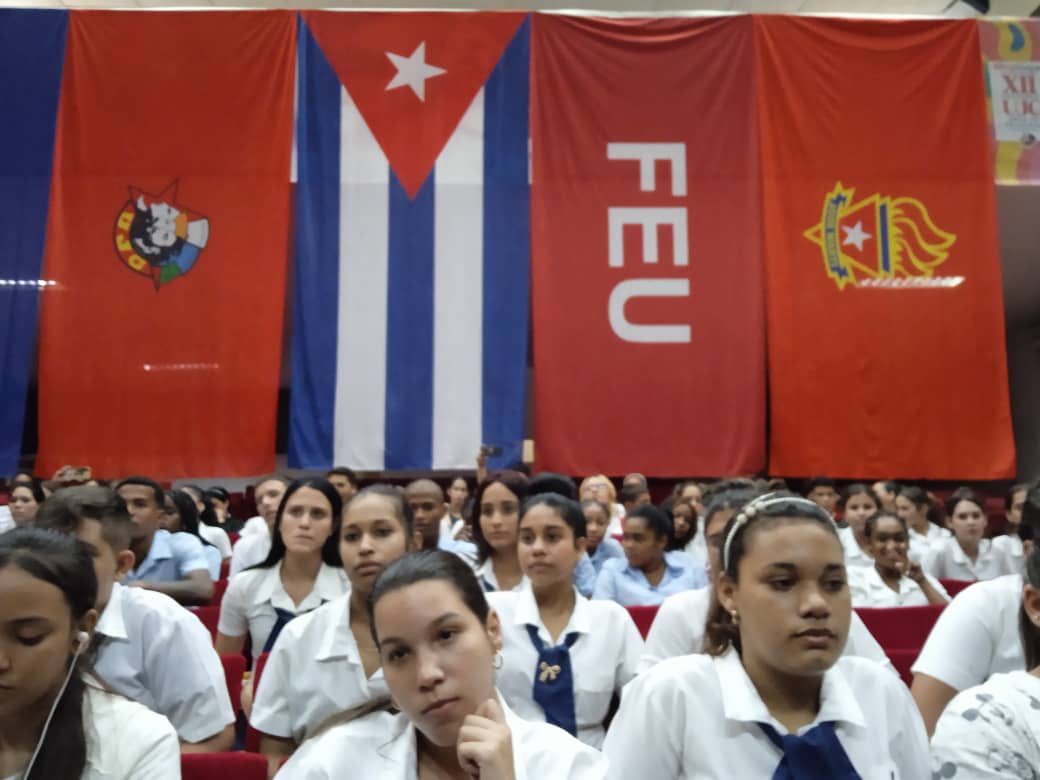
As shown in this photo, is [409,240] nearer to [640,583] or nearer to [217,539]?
[217,539]

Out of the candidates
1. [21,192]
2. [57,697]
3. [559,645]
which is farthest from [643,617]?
[21,192]

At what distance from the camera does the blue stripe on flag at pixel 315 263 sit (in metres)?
7.07

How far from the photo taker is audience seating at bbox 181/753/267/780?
180cm

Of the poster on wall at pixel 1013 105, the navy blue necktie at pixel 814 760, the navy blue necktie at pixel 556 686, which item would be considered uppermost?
the poster on wall at pixel 1013 105

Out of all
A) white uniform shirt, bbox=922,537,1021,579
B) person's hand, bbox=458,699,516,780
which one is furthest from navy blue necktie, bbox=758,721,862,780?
white uniform shirt, bbox=922,537,1021,579

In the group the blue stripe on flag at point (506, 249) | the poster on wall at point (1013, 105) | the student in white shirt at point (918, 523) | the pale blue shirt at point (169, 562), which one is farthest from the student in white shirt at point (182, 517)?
the poster on wall at point (1013, 105)

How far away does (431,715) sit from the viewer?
129 centimetres

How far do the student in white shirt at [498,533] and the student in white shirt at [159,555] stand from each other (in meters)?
1.07

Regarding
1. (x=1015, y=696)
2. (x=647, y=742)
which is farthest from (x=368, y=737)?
(x=1015, y=696)

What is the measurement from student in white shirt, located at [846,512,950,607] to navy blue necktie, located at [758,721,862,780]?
113 inches

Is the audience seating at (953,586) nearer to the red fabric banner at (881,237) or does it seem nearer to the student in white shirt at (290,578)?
the red fabric banner at (881,237)

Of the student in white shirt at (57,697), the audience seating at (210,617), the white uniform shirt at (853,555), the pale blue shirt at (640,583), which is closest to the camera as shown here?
the student in white shirt at (57,697)

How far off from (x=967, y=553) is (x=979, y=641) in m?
3.90

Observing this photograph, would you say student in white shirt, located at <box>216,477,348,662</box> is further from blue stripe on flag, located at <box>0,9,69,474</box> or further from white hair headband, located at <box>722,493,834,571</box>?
blue stripe on flag, located at <box>0,9,69,474</box>
